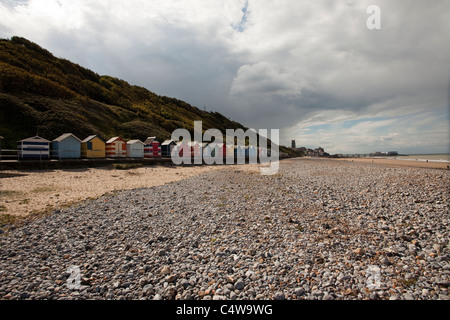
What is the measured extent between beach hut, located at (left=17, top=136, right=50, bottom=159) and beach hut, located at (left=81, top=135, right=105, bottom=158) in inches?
210

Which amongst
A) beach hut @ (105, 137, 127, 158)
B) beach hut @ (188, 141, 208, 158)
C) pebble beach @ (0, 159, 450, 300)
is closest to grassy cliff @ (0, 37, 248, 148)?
beach hut @ (105, 137, 127, 158)

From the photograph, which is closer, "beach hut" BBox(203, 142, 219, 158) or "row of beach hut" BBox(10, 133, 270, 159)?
"row of beach hut" BBox(10, 133, 270, 159)

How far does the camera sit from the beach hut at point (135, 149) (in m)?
39.2

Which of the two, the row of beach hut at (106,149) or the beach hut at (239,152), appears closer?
the row of beach hut at (106,149)

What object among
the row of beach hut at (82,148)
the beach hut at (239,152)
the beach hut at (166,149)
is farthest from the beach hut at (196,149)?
the beach hut at (239,152)

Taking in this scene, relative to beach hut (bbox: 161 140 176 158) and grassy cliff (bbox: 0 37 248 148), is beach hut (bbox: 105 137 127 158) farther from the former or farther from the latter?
beach hut (bbox: 161 140 176 158)

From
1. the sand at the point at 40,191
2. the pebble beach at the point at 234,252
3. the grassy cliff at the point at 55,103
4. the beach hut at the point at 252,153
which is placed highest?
the grassy cliff at the point at 55,103

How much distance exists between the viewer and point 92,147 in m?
33.9

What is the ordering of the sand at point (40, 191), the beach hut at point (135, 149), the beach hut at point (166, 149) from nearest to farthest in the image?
the sand at point (40, 191)
the beach hut at point (135, 149)
the beach hut at point (166, 149)

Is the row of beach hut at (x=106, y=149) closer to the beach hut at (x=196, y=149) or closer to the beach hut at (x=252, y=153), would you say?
the beach hut at (x=196, y=149)

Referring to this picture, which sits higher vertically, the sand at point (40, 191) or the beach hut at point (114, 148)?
the beach hut at point (114, 148)

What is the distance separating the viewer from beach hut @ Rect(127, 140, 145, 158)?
3919 cm

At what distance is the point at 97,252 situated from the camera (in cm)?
730
